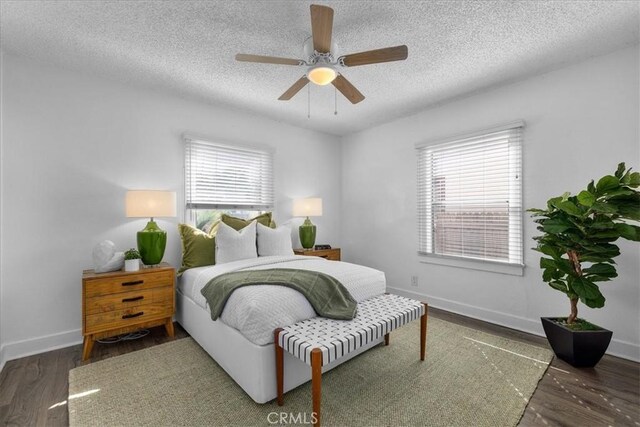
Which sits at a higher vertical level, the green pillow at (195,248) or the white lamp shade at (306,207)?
the white lamp shade at (306,207)

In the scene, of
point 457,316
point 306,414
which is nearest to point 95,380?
point 306,414

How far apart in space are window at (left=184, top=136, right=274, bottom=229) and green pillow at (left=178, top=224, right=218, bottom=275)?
367 mm

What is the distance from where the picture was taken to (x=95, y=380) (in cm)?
212

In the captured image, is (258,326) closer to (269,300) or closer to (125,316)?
(269,300)

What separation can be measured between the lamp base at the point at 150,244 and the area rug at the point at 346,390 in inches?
32.3

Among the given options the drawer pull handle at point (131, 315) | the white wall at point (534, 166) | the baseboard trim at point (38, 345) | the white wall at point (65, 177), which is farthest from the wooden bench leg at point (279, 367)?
the white wall at point (534, 166)

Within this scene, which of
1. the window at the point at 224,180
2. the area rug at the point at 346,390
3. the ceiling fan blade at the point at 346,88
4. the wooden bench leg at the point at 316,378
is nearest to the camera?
the wooden bench leg at the point at 316,378

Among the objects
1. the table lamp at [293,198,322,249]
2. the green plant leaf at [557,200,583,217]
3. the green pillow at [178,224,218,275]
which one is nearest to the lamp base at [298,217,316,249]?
the table lamp at [293,198,322,249]

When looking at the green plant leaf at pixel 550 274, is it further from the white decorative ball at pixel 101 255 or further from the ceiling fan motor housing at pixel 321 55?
the white decorative ball at pixel 101 255

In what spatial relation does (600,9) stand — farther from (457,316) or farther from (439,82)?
(457,316)

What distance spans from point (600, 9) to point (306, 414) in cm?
328

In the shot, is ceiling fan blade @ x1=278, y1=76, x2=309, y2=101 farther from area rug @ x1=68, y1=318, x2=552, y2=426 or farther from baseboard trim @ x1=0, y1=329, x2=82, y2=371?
baseboard trim @ x1=0, y1=329, x2=82, y2=371

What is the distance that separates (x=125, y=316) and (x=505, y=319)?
376 cm

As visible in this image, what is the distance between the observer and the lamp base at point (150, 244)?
2.81 metres
